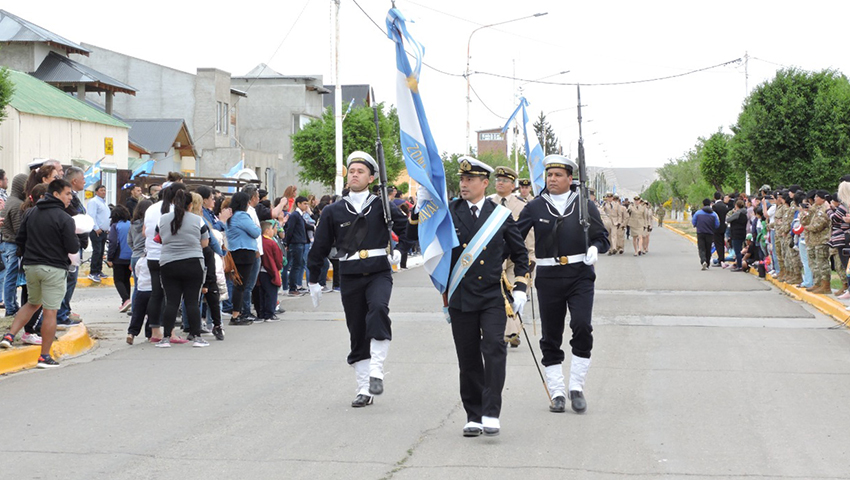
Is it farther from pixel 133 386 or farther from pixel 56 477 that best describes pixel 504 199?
pixel 56 477

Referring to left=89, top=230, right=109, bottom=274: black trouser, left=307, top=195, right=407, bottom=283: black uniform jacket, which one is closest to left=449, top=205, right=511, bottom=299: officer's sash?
left=307, top=195, right=407, bottom=283: black uniform jacket

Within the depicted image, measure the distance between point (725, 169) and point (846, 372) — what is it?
51.1m

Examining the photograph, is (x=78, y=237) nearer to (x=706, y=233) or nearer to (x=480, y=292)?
(x=480, y=292)

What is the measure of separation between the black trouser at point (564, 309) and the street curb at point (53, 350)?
546 centimetres

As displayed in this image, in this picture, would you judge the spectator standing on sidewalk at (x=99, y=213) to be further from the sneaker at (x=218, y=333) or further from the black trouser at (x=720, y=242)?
the black trouser at (x=720, y=242)

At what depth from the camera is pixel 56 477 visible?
230 inches

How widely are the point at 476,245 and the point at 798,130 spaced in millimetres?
29282

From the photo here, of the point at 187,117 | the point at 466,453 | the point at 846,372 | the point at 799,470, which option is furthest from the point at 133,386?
the point at 187,117

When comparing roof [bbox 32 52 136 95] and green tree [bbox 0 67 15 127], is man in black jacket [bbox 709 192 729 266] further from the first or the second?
roof [bbox 32 52 136 95]

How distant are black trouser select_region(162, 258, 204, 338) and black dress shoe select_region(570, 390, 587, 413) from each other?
17.4 feet

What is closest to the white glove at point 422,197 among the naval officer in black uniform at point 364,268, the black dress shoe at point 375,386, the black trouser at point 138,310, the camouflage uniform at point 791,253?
the naval officer in black uniform at point 364,268

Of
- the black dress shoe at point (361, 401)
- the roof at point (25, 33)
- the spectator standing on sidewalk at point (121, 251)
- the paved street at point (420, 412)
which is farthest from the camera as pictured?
the roof at point (25, 33)

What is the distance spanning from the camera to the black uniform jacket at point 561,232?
7.88 metres

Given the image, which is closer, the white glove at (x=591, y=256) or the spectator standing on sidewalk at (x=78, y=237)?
the white glove at (x=591, y=256)
